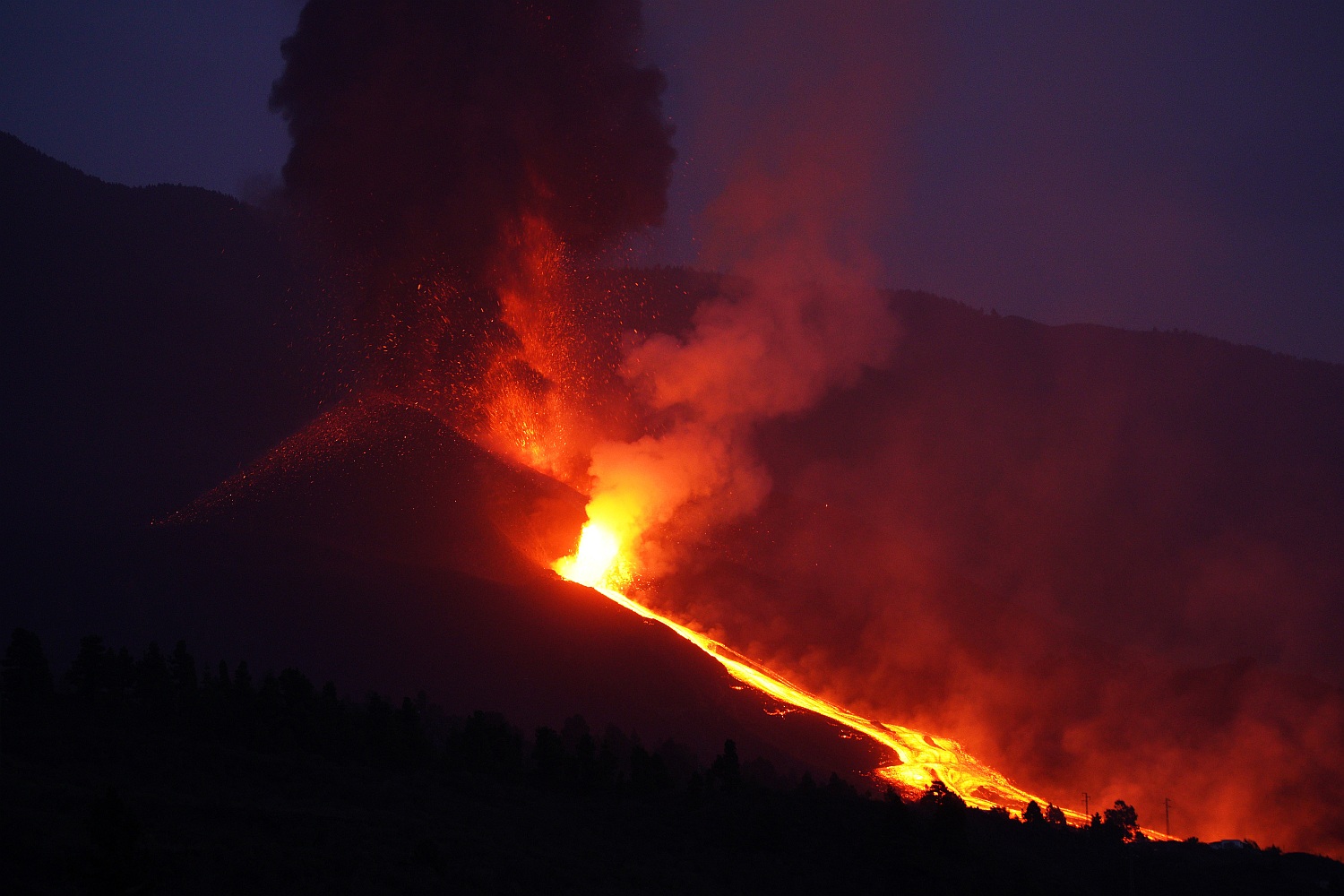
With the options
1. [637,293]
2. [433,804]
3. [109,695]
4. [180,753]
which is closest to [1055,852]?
[433,804]

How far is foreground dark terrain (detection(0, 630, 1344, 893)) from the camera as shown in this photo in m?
19.8

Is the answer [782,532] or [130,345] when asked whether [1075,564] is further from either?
[130,345]

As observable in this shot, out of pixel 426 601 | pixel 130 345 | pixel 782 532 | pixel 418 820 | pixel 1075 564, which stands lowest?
pixel 418 820

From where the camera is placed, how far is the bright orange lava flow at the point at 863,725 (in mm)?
47312

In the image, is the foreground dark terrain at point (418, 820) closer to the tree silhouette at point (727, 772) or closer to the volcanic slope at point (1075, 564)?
the tree silhouette at point (727, 772)

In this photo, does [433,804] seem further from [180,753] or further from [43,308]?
[43,308]

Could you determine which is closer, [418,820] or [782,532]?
[418,820]

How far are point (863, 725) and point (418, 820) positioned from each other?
3200 cm

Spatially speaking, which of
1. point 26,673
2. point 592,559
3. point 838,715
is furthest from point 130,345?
point 838,715

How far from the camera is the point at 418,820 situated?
24.7m

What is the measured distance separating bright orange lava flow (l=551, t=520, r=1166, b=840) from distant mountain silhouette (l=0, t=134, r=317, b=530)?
25481 millimetres

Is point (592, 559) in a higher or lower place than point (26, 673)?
higher

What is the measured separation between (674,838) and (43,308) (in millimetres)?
94677

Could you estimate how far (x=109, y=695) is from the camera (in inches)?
1284
